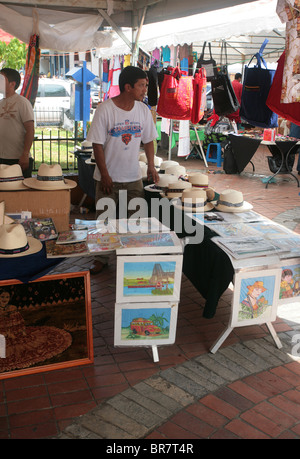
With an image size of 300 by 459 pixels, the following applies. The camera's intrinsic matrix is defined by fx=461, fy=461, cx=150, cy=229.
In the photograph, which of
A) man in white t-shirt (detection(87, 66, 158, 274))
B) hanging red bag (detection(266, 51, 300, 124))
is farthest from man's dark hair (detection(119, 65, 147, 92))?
hanging red bag (detection(266, 51, 300, 124))

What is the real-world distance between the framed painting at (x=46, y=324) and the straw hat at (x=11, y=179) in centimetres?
95

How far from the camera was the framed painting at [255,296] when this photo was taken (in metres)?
2.98

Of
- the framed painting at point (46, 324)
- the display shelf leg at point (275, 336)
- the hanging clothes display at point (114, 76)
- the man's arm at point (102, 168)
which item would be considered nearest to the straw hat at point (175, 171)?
the man's arm at point (102, 168)

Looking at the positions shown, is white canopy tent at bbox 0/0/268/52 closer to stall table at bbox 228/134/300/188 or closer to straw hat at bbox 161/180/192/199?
straw hat at bbox 161/180/192/199

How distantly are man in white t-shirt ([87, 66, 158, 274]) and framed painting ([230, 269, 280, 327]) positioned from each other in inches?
62.6

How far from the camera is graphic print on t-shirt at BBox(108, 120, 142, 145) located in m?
3.96

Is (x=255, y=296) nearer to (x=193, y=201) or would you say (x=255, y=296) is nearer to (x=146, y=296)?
(x=146, y=296)

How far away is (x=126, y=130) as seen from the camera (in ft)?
→ 13.1

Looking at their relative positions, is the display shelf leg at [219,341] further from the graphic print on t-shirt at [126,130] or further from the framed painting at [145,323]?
→ the graphic print on t-shirt at [126,130]

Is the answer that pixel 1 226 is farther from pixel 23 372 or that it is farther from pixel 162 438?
pixel 162 438

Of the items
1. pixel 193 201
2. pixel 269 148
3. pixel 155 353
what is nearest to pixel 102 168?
pixel 193 201

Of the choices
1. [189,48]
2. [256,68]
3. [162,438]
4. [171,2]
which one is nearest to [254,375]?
[162,438]

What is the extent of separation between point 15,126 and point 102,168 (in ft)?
4.39
